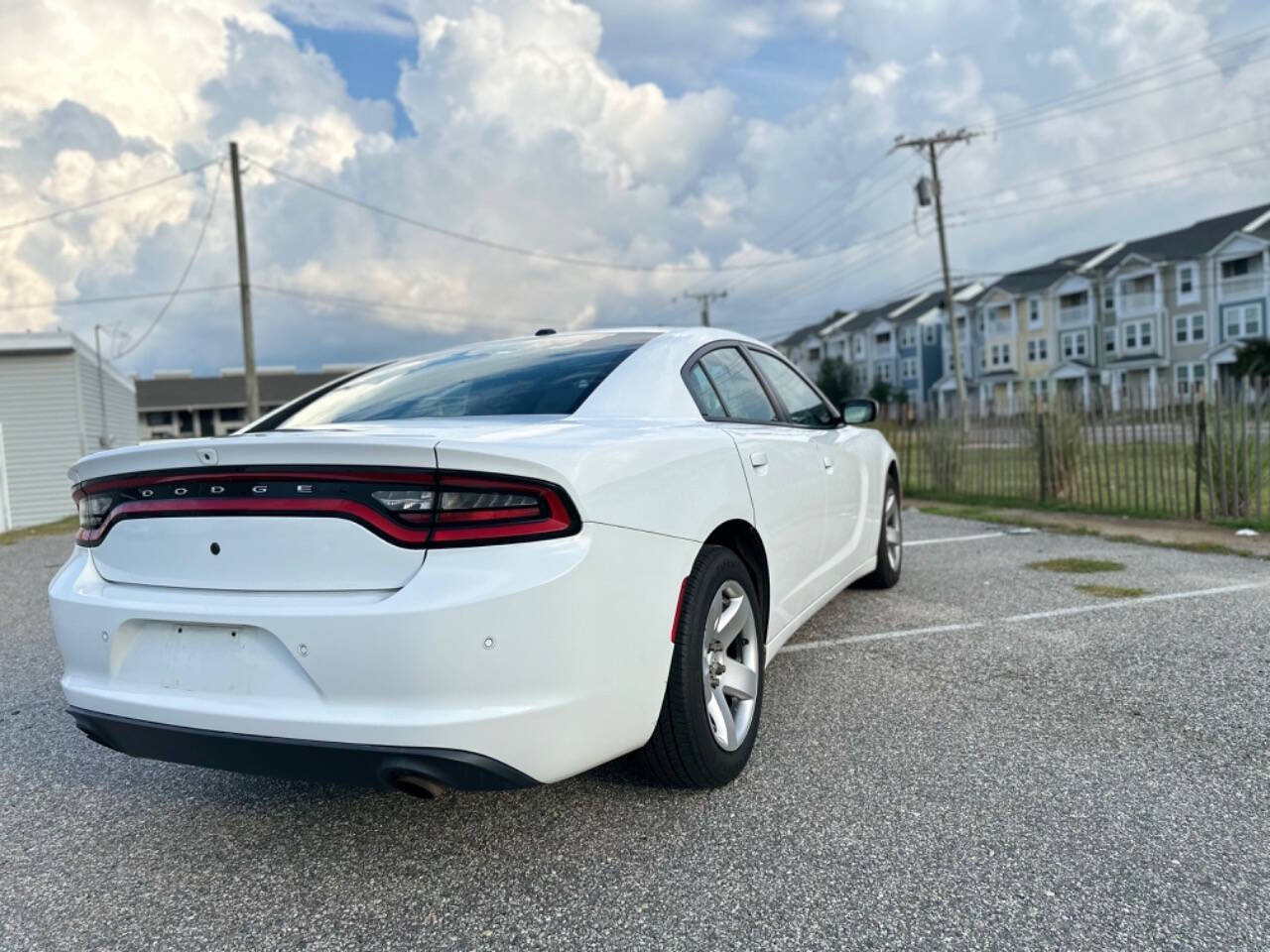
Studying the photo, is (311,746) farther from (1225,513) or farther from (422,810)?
(1225,513)

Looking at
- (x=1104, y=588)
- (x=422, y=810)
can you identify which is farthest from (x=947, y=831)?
(x=1104, y=588)

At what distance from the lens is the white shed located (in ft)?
71.3

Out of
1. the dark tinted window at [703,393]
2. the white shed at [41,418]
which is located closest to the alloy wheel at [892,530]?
the dark tinted window at [703,393]

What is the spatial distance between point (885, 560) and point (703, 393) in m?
2.84

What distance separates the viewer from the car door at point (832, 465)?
420 centimetres

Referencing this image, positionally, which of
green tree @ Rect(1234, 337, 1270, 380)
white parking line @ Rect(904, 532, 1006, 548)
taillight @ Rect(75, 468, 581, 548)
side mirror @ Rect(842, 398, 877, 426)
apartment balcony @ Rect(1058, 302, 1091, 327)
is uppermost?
apartment balcony @ Rect(1058, 302, 1091, 327)

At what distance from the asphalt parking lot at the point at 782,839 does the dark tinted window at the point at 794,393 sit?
123cm

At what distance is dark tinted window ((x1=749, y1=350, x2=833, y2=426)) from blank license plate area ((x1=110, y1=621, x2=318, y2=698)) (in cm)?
254

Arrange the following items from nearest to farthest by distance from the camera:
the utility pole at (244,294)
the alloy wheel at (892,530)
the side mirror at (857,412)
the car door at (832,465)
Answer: the car door at (832,465) → the side mirror at (857,412) → the alloy wheel at (892,530) → the utility pole at (244,294)

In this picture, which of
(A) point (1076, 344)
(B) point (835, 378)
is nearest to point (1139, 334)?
(A) point (1076, 344)

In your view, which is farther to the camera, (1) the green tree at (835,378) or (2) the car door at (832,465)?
(1) the green tree at (835,378)

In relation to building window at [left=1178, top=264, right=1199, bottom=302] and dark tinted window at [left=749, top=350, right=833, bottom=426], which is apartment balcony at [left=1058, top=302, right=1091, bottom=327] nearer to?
building window at [left=1178, top=264, right=1199, bottom=302]

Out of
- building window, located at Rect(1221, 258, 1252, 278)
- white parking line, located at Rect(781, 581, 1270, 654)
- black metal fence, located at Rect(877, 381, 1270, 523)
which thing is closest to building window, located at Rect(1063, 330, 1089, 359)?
building window, located at Rect(1221, 258, 1252, 278)

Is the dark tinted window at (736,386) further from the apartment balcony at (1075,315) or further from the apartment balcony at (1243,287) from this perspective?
the apartment balcony at (1075,315)
